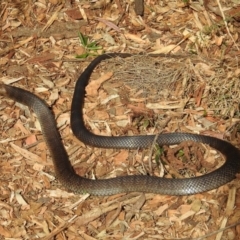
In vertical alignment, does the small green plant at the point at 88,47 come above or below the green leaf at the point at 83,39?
below

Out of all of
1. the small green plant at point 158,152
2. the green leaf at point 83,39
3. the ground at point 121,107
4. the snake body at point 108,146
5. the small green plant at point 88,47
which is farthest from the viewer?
the green leaf at point 83,39

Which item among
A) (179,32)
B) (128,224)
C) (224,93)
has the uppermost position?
(179,32)

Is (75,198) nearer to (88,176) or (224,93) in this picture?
(88,176)

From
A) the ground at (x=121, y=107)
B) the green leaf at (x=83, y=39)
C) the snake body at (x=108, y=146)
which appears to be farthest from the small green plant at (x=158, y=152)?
the green leaf at (x=83, y=39)

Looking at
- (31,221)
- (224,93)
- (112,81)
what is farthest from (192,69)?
(31,221)

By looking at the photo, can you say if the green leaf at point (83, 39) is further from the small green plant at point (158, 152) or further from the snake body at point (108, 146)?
the small green plant at point (158, 152)

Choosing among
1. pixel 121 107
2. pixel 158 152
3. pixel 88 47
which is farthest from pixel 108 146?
pixel 88 47
